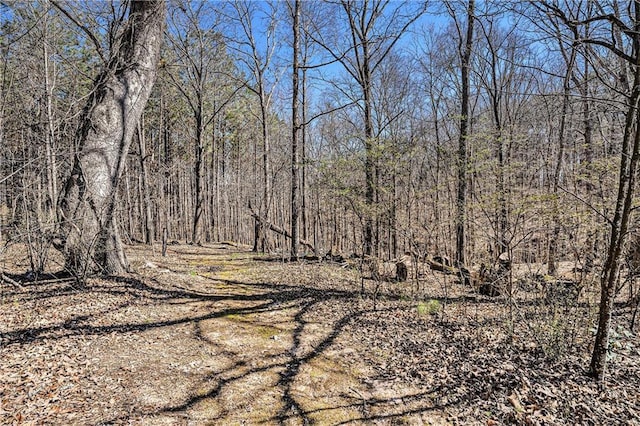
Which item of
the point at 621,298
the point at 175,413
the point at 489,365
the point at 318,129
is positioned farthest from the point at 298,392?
the point at 318,129

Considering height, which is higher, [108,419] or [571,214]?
[571,214]

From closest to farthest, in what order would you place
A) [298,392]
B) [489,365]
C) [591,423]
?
[591,423]
[298,392]
[489,365]

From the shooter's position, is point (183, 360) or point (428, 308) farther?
point (428, 308)

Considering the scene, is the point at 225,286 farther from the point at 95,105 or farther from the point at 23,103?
the point at 23,103

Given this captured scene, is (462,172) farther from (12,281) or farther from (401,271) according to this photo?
(12,281)

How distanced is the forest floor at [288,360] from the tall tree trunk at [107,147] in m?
0.60

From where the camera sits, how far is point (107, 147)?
568cm

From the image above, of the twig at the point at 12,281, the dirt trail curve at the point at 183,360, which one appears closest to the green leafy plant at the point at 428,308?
the dirt trail curve at the point at 183,360

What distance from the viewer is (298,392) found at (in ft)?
10.1

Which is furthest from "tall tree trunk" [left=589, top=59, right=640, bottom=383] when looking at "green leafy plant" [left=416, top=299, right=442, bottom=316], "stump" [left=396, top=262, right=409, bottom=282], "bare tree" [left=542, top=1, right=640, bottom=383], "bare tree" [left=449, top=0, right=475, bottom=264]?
"stump" [left=396, top=262, right=409, bottom=282]

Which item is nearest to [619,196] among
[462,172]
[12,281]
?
[462,172]

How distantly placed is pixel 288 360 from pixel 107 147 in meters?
4.74

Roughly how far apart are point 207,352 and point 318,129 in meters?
18.1

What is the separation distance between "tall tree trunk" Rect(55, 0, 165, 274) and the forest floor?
60cm
